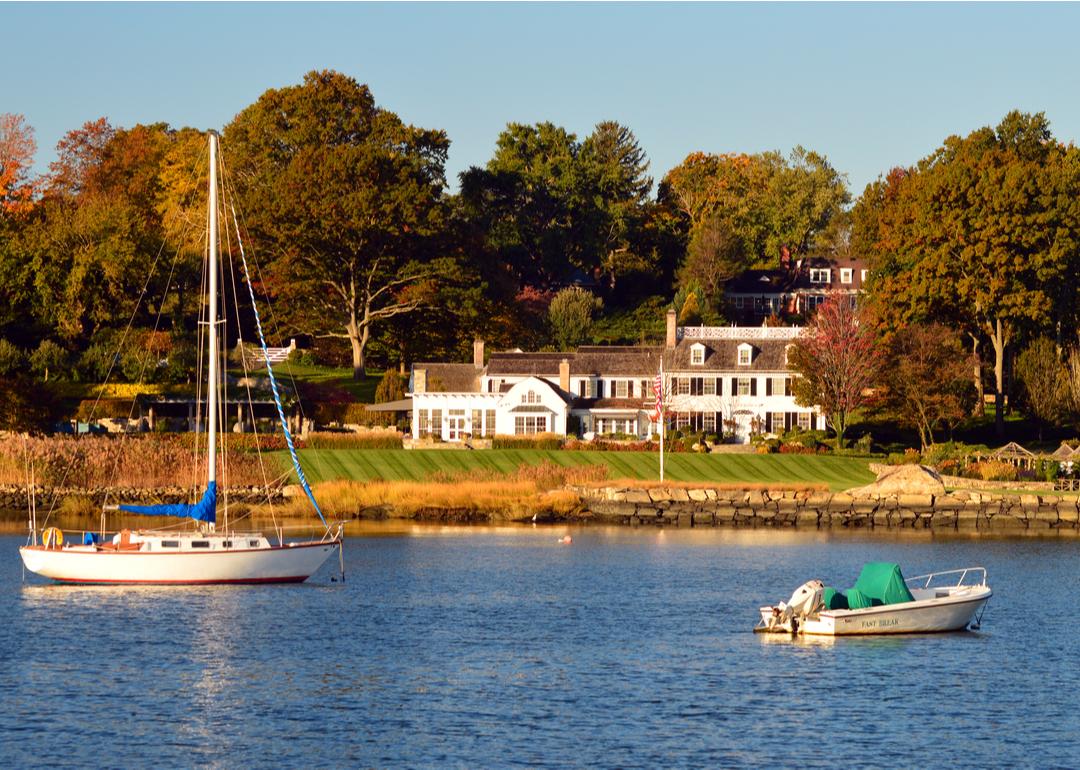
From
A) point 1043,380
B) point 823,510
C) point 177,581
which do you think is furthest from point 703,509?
point 1043,380

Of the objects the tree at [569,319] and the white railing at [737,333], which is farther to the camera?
the tree at [569,319]

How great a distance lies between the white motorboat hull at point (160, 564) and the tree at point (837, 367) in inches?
2074

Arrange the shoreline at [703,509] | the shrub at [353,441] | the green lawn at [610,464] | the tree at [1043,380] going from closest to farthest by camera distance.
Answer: the shoreline at [703,509] → the green lawn at [610,464] → the shrub at [353,441] → the tree at [1043,380]

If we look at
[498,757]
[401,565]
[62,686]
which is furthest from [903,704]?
[401,565]

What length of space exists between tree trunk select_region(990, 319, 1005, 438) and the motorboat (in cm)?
6179

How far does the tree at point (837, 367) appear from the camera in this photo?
3959 inches

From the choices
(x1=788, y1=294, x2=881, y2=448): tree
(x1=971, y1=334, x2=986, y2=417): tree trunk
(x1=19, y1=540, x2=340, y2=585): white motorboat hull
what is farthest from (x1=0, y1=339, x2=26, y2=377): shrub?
(x1=971, y1=334, x2=986, y2=417): tree trunk

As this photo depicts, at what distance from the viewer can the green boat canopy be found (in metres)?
46.4

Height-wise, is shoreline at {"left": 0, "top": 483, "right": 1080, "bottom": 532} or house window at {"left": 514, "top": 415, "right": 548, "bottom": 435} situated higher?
house window at {"left": 514, "top": 415, "right": 548, "bottom": 435}

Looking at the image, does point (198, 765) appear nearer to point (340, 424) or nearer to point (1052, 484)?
point (1052, 484)

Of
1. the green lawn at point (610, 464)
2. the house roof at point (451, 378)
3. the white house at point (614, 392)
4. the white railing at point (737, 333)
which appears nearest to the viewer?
the green lawn at point (610, 464)

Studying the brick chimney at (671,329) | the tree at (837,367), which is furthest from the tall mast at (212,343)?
the brick chimney at (671,329)

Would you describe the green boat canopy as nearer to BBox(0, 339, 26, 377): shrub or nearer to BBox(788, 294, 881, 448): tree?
BBox(788, 294, 881, 448): tree

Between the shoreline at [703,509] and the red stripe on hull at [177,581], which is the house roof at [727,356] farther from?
the red stripe on hull at [177,581]
